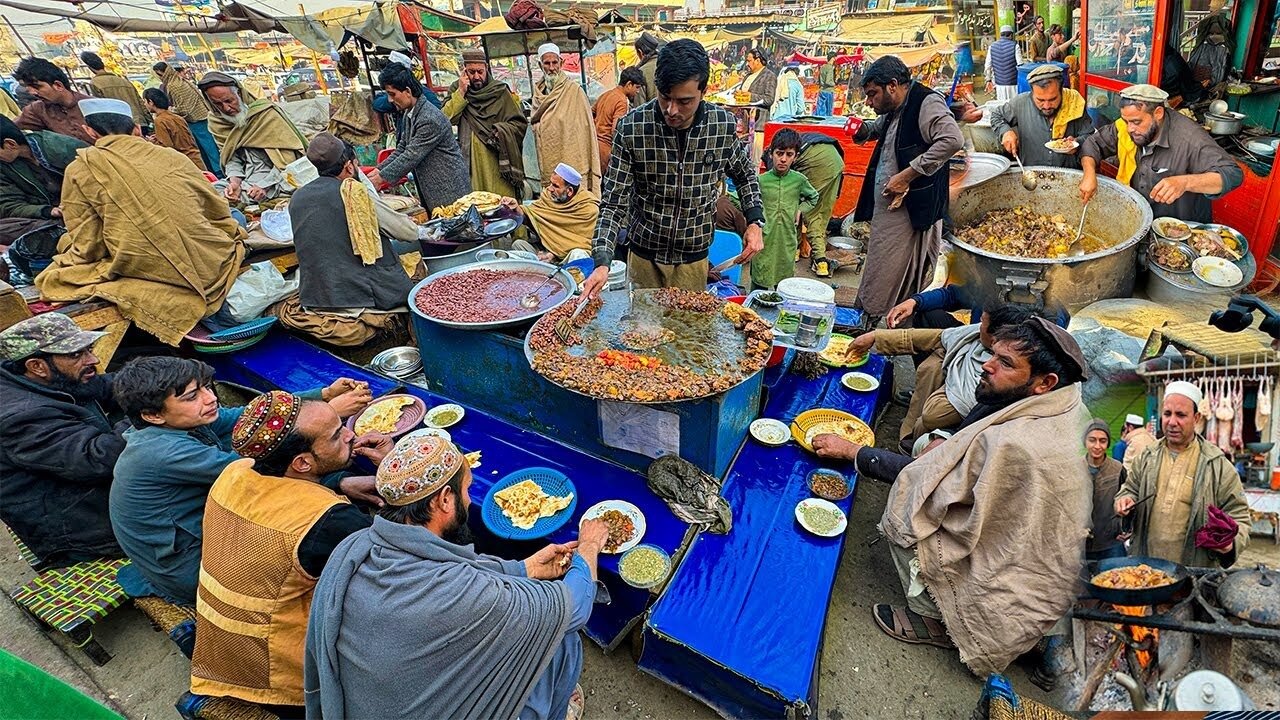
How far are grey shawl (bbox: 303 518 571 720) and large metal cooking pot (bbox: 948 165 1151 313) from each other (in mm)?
4226

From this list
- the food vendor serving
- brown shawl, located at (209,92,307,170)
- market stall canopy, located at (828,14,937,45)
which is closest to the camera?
the food vendor serving

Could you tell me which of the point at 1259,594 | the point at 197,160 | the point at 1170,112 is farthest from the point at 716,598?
the point at 197,160

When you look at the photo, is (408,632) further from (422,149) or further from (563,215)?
(422,149)

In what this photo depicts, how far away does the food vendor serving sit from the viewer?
177 inches

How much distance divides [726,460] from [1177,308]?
382cm

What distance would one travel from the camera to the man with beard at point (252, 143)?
6215 mm

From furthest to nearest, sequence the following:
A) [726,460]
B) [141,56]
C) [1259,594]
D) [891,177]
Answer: [141,56] < [891,177] < [726,460] < [1259,594]

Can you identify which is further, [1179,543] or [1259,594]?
[1179,543]

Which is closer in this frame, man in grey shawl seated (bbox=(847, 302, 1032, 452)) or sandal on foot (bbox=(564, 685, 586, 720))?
sandal on foot (bbox=(564, 685, 586, 720))

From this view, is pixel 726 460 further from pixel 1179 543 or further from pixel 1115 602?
pixel 1179 543

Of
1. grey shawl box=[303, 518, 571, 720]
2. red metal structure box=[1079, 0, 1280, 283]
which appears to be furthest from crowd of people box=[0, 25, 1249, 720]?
red metal structure box=[1079, 0, 1280, 283]

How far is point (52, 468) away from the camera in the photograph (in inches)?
109

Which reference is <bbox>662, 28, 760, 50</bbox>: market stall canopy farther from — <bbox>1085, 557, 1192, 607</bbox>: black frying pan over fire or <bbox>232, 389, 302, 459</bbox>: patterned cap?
<bbox>1085, 557, 1192, 607</bbox>: black frying pan over fire

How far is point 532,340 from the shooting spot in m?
3.19
